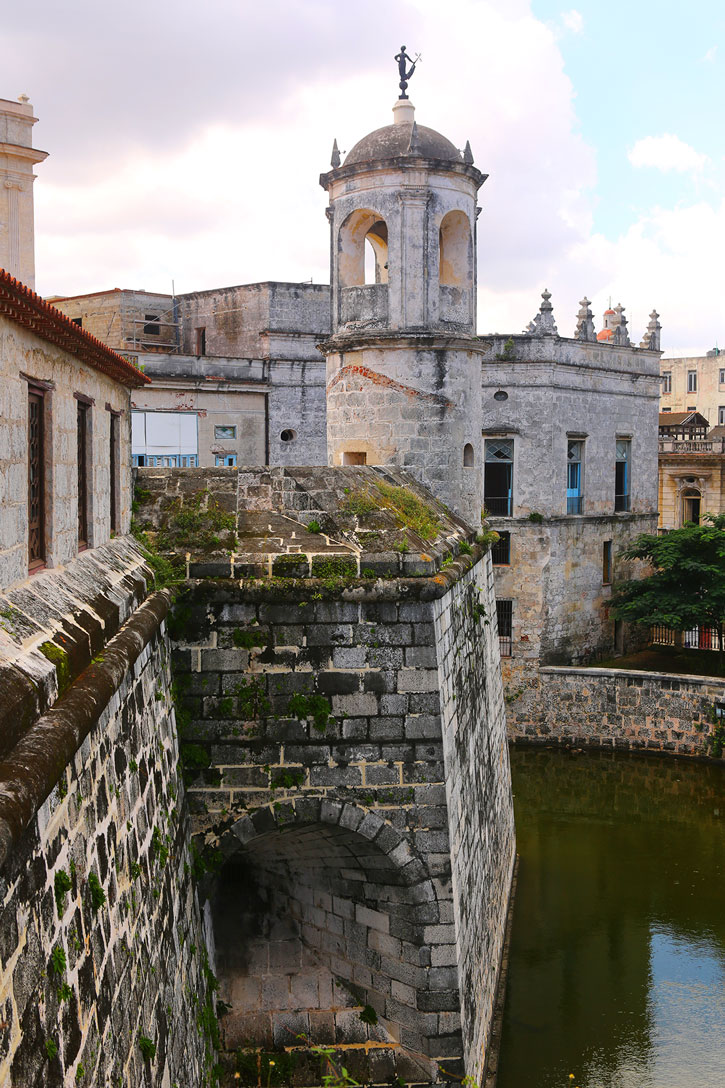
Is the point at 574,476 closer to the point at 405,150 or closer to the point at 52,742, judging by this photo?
the point at 405,150

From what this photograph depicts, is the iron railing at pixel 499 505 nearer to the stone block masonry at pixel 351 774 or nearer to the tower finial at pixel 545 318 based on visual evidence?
the tower finial at pixel 545 318

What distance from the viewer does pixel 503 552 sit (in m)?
24.6

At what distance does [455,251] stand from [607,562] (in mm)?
14144

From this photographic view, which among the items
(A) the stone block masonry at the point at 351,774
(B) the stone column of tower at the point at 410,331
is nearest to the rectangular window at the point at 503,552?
(B) the stone column of tower at the point at 410,331

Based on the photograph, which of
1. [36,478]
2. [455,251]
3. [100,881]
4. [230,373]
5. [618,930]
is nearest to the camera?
[100,881]

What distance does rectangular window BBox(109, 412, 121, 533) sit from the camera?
28.4ft

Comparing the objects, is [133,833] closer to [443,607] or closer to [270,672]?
[270,672]

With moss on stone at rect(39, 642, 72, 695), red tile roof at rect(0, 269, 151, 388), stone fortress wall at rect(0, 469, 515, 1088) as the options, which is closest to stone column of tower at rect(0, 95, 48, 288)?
stone fortress wall at rect(0, 469, 515, 1088)

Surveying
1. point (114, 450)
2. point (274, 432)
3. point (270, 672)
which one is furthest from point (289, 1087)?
point (274, 432)

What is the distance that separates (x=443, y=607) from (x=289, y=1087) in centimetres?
454

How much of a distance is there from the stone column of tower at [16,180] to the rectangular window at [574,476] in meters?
14.9

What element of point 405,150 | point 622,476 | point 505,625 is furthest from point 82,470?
point 622,476

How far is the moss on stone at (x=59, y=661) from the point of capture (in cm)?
511

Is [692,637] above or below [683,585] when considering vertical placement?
below
